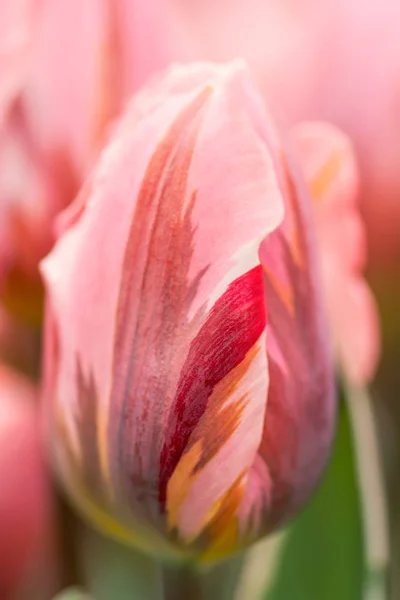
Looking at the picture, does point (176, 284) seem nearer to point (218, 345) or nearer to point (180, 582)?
point (218, 345)

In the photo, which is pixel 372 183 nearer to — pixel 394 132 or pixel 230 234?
pixel 394 132

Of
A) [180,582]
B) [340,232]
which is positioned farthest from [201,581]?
[340,232]

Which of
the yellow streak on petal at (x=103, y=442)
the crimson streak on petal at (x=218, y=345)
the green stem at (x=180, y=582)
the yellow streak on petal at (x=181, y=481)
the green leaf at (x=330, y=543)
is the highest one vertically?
the crimson streak on petal at (x=218, y=345)

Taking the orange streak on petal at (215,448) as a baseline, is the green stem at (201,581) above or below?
below

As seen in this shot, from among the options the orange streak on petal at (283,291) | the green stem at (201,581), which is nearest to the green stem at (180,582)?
the green stem at (201,581)

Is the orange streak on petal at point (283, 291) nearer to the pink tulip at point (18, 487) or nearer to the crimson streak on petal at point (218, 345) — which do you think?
the crimson streak on petal at point (218, 345)

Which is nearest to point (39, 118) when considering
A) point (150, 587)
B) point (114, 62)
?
point (114, 62)
